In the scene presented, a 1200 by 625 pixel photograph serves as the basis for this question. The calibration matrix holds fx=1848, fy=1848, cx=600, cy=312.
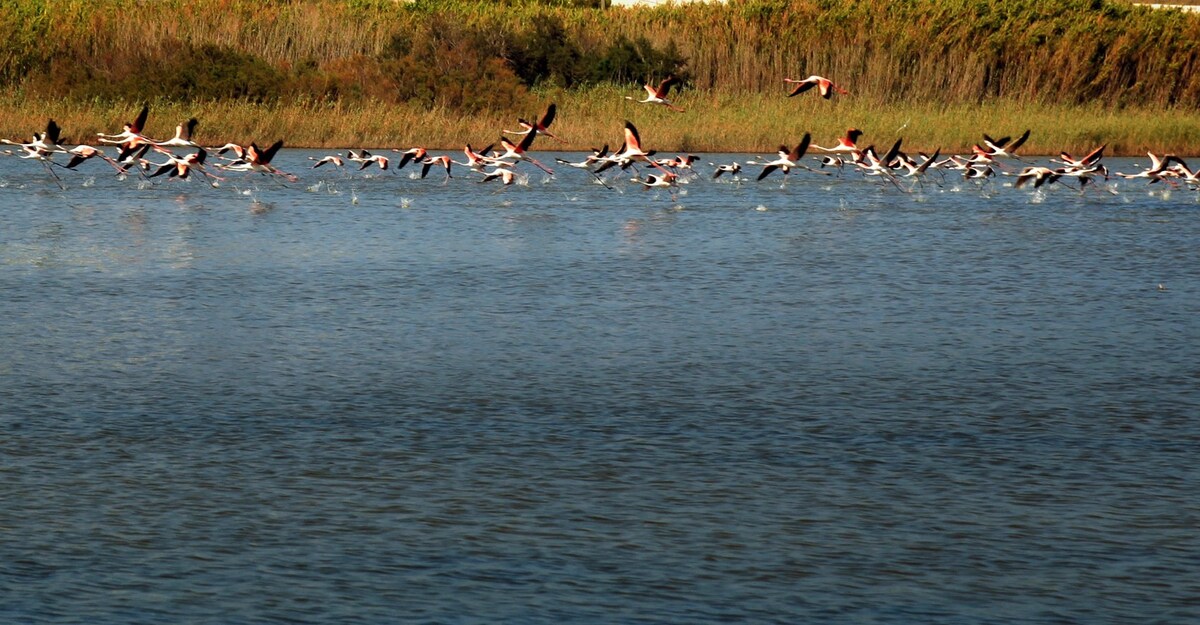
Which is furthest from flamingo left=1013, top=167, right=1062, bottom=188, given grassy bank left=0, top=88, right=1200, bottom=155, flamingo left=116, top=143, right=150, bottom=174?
flamingo left=116, top=143, right=150, bottom=174

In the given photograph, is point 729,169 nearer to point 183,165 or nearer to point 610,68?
point 183,165

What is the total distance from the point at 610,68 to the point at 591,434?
1130 inches

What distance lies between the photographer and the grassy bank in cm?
3073

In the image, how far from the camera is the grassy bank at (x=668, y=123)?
30734 mm

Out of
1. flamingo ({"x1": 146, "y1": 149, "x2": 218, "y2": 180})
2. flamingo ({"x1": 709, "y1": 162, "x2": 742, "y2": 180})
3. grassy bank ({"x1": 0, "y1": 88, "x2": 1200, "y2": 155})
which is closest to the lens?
flamingo ({"x1": 146, "y1": 149, "x2": 218, "y2": 180})

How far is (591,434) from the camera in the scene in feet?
26.8

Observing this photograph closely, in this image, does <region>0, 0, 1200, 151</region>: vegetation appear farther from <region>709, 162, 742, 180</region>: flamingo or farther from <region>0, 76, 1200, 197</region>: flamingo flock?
<region>709, 162, 742, 180</region>: flamingo

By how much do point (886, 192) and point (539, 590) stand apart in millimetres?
19517

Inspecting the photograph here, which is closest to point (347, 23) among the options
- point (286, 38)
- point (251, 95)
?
point (286, 38)

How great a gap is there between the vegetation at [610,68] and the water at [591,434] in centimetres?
1538

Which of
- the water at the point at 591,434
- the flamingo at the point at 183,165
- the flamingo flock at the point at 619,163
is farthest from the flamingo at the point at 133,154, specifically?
the water at the point at 591,434

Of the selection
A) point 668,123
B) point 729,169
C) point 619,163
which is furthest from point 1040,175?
point 668,123

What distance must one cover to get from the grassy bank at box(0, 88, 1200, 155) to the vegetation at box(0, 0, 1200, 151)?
49mm

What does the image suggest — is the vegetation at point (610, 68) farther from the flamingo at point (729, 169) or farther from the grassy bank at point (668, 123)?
the flamingo at point (729, 169)
